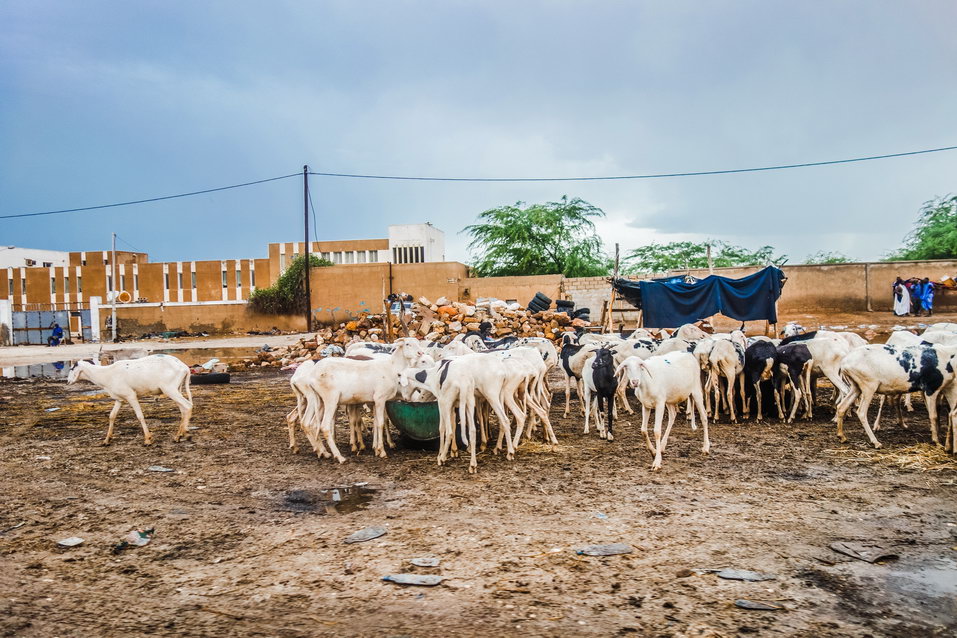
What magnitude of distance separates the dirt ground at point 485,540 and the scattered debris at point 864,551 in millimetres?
83

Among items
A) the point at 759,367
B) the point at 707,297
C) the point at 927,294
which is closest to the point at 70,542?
the point at 759,367

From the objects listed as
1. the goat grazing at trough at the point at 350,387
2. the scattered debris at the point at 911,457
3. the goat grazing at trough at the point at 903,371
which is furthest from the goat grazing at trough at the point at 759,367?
the goat grazing at trough at the point at 350,387

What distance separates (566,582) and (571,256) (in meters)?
33.2

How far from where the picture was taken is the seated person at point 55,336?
34.4 metres

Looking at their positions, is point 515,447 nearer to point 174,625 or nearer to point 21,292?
point 174,625

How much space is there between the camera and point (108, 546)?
5.25 metres

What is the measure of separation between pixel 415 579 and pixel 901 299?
25322 mm

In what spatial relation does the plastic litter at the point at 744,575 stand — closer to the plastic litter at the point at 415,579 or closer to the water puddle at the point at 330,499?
the plastic litter at the point at 415,579

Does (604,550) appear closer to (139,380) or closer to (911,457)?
(911,457)

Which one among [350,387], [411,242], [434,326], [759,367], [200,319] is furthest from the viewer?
[411,242]

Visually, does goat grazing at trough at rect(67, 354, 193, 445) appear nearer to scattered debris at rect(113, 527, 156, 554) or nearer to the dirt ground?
the dirt ground

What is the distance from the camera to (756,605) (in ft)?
13.0

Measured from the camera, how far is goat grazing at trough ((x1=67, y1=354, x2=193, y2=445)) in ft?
30.6

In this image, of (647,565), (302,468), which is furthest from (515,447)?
(647,565)
